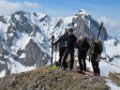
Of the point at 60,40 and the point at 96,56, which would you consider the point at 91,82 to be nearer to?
the point at 96,56

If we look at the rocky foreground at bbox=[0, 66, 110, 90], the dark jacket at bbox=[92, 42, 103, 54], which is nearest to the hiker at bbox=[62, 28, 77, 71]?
the rocky foreground at bbox=[0, 66, 110, 90]

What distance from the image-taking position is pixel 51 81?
26.1 meters

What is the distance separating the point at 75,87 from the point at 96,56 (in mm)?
3446

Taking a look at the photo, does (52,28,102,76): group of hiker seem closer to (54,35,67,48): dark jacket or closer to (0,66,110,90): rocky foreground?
(54,35,67,48): dark jacket

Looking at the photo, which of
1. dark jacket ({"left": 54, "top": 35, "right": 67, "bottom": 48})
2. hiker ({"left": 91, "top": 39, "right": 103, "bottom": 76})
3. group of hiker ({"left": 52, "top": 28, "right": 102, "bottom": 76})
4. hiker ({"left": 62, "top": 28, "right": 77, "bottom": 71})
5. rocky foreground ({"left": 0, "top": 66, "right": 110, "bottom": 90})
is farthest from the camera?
dark jacket ({"left": 54, "top": 35, "right": 67, "bottom": 48})

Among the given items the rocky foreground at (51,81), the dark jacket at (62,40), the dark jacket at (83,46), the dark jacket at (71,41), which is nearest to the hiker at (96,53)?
the dark jacket at (83,46)

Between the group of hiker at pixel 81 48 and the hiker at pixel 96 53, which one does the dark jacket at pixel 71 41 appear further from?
the hiker at pixel 96 53

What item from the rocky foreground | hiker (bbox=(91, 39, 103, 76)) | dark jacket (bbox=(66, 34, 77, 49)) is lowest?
the rocky foreground

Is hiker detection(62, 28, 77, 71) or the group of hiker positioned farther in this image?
hiker detection(62, 28, 77, 71)

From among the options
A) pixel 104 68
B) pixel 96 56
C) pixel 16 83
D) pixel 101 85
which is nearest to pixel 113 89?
pixel 101 85

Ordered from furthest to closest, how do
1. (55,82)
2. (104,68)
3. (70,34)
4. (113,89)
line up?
(104,68) → (70,34) → (55,82) → (113,89)

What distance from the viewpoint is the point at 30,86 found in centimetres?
2681

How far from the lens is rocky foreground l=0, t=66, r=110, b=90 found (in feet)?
79.8

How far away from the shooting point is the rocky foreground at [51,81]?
24311 millimetres
